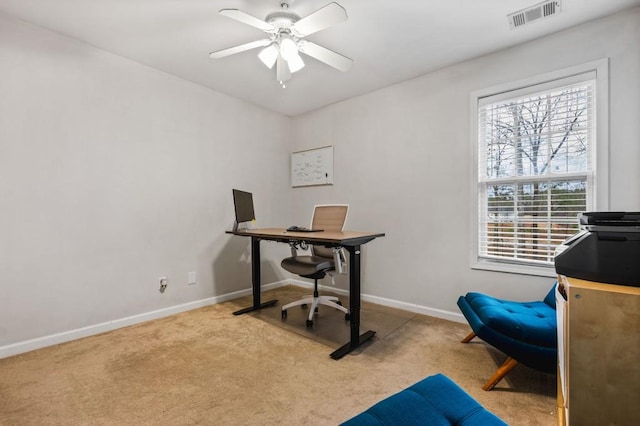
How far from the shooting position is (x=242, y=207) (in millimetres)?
3332

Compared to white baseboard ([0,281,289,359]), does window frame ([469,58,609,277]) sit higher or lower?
higher

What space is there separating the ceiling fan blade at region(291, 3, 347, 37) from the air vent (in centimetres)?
138

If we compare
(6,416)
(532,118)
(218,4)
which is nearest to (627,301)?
(532,118)

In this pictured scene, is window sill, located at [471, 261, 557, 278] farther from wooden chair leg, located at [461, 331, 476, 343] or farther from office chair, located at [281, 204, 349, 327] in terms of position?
office chair, located at [281, 204, 349, 327]

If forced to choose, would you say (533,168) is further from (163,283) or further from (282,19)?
(163,283)

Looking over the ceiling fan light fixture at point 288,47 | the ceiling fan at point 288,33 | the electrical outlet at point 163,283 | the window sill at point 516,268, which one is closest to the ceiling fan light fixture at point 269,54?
the ceiling fan at point 288,33

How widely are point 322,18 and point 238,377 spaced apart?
2.37m

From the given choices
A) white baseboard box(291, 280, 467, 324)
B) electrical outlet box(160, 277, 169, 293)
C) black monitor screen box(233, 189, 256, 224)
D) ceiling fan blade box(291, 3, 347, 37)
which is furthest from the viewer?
black monitor screen box(233, 189, 256, 224)

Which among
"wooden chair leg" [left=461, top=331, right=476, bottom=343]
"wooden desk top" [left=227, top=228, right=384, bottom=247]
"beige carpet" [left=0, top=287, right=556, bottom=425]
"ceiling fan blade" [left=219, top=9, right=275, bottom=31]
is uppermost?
"ceiling fan blade" [left=219, top=9, right=275, bottom=31]

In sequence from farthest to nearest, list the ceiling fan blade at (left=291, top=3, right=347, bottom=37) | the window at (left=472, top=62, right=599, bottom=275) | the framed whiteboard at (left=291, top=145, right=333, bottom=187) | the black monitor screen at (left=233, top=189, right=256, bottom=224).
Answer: the framed whiteboard at (left=291, top=145, right=333, bottom=187), the black monitor screen at (left=233, top=189, right=256, bottom=224), the window at (left=472, top=62, right=599, bottom=275), the ceiling fan blade at (left=291, top=3, right=347, bottom=37)

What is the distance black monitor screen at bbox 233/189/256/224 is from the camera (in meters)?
3.22

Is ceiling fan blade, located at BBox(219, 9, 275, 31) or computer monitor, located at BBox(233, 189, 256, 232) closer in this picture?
ceiling fan blade, located at BBox(219, 9, 275, 31)

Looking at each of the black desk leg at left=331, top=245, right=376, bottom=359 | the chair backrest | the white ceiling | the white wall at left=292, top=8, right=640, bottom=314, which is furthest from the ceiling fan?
the black desk leg at left=331, top=245, right=376, bottom=359

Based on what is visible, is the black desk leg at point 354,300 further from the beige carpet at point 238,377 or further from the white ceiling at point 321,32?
the white ceiling at point 321,32
